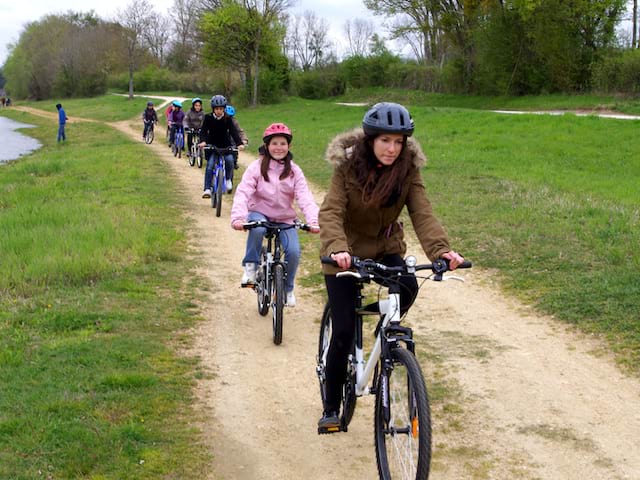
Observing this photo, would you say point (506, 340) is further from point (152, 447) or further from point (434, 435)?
point (152, 447)

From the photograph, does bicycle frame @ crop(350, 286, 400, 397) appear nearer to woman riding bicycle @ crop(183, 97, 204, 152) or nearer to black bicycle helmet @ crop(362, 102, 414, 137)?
black bicycle helmet @ crop(362, 102, 414, 137)

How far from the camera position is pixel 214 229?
12031 millimetres

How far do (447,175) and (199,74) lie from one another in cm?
6112

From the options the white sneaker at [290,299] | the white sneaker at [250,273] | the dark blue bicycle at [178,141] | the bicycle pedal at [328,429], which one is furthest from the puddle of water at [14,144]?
the bicycle pedal at [328,429]

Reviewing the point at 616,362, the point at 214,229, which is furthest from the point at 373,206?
the point at 214,229

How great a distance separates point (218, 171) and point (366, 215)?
9024 mm

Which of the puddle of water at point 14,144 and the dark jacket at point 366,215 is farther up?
the dark jacket at point 366,215

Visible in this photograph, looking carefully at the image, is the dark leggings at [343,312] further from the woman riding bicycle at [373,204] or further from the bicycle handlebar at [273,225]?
the bicycle handlebar at [273,225]

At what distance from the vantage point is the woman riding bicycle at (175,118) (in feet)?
75.3

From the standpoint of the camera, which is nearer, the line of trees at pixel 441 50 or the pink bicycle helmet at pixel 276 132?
the pink bicycle helmet at pixel 276 132

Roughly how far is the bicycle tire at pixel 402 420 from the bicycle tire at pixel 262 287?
3.31 metres

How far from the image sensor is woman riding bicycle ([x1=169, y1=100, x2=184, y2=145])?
22953 millimetres

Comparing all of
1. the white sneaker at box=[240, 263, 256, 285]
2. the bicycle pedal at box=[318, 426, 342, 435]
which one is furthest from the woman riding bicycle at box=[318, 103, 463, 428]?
the white sneaker at box=[240, 263, 256, 285]

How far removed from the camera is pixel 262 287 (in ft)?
24.4
